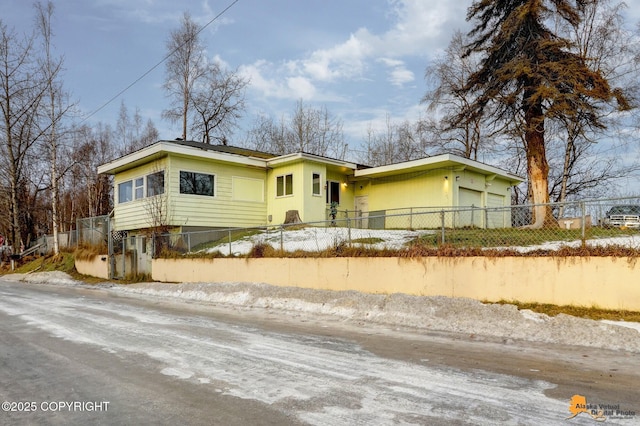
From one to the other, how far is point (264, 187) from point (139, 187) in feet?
19.9

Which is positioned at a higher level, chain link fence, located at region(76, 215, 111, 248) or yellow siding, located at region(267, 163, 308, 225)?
yellow siding, located at region(267, 163, 308, 225)

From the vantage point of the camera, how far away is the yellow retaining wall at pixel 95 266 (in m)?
19.9

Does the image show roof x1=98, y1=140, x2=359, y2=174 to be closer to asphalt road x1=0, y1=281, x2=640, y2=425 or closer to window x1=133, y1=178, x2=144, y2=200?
window x1=133, y1=178, x2=144, y2=200

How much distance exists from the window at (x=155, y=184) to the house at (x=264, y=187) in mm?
45

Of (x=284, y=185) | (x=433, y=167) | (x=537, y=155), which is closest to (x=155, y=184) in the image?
(x=284, y=185)

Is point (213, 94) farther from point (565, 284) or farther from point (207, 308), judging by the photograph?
point (565, 284)

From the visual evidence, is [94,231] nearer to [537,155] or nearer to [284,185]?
[284,185]

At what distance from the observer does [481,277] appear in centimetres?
835

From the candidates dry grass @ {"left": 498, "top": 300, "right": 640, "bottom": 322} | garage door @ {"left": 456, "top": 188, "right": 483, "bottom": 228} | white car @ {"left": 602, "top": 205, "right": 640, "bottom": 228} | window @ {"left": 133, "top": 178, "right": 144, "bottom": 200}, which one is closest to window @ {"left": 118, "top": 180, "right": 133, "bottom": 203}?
window @ {"left": 133, "top": 178, "right": 144, "bottom": 200}

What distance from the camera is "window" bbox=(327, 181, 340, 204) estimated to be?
2138 centimetres

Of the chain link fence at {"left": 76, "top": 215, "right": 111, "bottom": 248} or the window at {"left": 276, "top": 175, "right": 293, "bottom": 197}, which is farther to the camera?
the chain link fence at {"left": 76, "top": 215, "right": 111, "bottom": 248}

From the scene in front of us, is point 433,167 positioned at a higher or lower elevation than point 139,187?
higher

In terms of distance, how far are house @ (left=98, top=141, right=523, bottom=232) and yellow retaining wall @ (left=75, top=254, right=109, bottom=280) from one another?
1860mm

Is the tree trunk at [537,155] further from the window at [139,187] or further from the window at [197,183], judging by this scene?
the window at [139,187]
